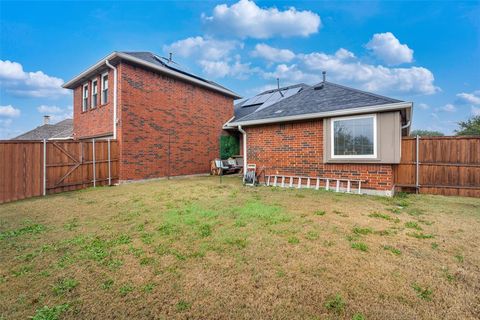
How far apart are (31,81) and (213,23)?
60.0ft

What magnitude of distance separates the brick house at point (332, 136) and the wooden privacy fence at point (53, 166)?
5.99 meters

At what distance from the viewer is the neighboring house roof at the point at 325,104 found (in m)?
6.29

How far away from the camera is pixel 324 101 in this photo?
784 cm

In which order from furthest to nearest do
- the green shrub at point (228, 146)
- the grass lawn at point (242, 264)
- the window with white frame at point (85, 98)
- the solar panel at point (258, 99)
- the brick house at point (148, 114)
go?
the solar panel at point (258, 99) → the green shrub at point (228, 146) → the window with white frame at point (85, 98) → the brick house at point (148, 114) → the grass lawn at point (242, 264)

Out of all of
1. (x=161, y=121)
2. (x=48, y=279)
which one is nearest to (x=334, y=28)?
(x=161, y=121)

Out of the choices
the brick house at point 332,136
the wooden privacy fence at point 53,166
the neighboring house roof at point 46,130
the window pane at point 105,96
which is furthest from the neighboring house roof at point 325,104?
the neighboring house roof at point 46,130

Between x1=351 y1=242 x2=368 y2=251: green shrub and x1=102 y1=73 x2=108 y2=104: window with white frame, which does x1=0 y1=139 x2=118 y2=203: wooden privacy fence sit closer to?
x1=102 y1=73 x2=108 y2=104: window with white frame

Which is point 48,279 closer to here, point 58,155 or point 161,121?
point 58,155

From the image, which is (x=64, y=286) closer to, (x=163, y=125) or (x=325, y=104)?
(x=325, y=104)

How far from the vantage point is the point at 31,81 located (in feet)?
61.9

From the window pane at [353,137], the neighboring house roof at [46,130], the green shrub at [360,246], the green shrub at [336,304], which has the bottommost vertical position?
the green shrub at [336,304]

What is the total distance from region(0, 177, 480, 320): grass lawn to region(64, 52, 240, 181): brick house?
5195 millimetres

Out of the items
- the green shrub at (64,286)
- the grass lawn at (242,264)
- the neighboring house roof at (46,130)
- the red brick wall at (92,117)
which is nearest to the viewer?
the grass lawn at (242,264)

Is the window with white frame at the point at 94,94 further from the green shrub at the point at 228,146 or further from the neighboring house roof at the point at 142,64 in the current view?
the green shrub at the point at 228,146
